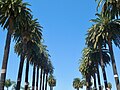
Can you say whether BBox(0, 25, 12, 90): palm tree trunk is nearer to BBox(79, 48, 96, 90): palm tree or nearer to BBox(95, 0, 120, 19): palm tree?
BBox(95, 0, 120, 19): palm tree

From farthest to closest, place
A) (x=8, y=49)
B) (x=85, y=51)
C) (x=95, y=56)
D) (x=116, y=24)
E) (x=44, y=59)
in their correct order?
1. (x=44, y=59)
2. (x=85, y=51)
3. (x=95, y=56)
4. (x=116, y=24)
5. (x=8, y=49)

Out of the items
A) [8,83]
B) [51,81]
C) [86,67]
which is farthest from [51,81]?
[86,67]

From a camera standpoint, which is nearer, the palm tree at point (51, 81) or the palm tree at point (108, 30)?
the palm tree at point (108, 30)

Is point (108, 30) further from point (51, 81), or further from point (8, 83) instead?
point (8, 83)

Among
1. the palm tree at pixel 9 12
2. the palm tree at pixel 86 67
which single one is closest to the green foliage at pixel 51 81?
the palm tree at pixel 86 67

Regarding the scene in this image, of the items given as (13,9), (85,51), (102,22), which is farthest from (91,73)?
(13,9)

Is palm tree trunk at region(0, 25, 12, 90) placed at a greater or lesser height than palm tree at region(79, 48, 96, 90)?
lesser

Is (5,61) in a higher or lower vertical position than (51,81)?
lower

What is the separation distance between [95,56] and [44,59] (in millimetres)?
17111

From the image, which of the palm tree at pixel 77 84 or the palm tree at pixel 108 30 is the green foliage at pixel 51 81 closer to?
the palm tree at pixel 77 84

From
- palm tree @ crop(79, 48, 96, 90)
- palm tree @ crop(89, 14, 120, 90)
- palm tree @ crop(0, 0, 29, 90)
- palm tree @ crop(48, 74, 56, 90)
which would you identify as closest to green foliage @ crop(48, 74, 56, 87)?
palm tree @ crop(48, 74, 56, 90)

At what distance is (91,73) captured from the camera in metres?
77.7

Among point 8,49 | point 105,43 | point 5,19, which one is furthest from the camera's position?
point 105,43

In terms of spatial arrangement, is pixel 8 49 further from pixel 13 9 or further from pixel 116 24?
pixel 116 24
